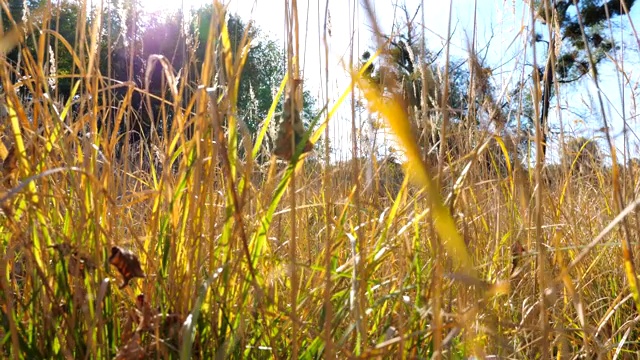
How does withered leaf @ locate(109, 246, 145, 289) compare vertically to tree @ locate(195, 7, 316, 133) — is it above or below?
below

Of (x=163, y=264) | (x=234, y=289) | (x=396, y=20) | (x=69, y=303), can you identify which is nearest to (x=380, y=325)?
(x=234, y=289)

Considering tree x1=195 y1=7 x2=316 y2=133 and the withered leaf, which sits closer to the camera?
the withered leaf

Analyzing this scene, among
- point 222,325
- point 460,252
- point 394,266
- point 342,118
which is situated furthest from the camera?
point 342,118

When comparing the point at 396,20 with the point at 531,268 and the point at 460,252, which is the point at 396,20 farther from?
the point at 460,252

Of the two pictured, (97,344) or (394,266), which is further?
(394,266)

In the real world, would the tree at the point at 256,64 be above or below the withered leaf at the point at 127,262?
above

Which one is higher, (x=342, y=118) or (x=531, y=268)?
(x=342, y=118)

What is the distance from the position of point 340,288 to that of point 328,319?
46 centimetres

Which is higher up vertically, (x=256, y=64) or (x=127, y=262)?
(x=256, y=64)

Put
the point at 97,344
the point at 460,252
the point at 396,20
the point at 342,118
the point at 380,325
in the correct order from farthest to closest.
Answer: the point at 342,118
the point at 396,20
the point at 380,325
the point at 97,344
the point at 460,252

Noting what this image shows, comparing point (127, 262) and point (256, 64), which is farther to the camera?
point (256, 64)

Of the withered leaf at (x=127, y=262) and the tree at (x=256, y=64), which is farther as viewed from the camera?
the tree at (x=256, y=64)

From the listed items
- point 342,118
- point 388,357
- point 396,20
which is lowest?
point 388,357

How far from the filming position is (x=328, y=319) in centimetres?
58
